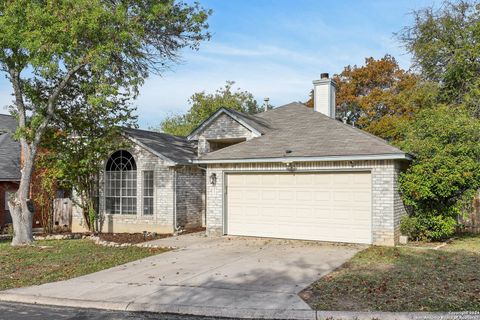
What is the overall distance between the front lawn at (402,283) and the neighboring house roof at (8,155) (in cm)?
1718

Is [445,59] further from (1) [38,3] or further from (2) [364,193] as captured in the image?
(1) [38,3]

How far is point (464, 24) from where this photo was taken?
24.6 meters

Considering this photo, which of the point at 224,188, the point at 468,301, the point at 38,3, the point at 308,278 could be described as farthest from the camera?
the point at 224,188

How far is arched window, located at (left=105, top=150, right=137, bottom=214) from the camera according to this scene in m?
18.4

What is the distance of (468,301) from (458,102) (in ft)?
67.4

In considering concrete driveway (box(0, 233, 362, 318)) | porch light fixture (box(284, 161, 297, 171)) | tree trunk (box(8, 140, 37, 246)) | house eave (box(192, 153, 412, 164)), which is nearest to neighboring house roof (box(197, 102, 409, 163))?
house eave (box(192, 153, 412, 164))

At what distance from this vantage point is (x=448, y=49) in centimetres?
2480

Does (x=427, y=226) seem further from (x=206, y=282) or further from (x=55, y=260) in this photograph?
(x=55, y=260)

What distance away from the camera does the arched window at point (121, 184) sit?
1838cm

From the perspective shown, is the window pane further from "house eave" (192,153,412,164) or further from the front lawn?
the front lawn

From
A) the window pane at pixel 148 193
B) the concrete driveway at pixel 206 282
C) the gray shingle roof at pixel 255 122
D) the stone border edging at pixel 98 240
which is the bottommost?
the stone border edging at pixel 98 240

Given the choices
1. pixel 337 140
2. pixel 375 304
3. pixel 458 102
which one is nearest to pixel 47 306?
pixel 375 304

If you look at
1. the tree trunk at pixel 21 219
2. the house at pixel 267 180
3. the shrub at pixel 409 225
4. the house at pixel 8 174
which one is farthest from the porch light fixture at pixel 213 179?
the house at pixel 8 174

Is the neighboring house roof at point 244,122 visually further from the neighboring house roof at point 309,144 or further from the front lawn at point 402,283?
the front lawn at point 402,283
